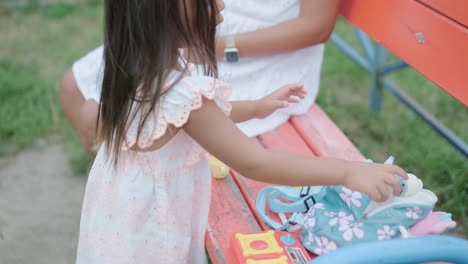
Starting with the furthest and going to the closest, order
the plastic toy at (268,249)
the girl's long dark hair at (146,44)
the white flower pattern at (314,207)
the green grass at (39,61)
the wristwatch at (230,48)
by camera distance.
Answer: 1. the green grass at (39,61)
2. the wristwatch at (230,48)
3. the white flower pattern at (314,207)
4. the plastic toy at (268,249)
5. the girl's long dark hair at (146,44)

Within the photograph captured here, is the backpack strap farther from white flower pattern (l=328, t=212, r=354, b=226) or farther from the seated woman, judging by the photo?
the seated woman

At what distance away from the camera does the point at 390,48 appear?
186 centimetres

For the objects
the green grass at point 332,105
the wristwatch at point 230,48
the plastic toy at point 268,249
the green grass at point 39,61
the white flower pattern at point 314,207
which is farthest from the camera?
the green grass at point 39,61

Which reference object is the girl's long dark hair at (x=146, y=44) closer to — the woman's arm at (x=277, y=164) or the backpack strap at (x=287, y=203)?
the woman's arm at (x=277, y=164)

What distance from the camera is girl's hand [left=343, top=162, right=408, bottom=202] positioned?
1303mm

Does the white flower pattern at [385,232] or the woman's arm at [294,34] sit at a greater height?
the woman's arm at [294,34]

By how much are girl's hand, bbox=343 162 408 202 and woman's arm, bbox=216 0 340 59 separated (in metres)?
Result: 0.70

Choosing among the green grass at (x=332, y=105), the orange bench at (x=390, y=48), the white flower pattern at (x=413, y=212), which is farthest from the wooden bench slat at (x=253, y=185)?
the green grass at (x=332, y=105)

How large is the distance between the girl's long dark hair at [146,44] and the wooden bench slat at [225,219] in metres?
0.35

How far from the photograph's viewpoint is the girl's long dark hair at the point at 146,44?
1.30 m

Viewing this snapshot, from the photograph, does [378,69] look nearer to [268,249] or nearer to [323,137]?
[323,137]

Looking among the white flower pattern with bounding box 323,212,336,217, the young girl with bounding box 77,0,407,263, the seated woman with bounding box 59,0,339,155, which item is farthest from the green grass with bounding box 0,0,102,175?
the white flower pattern with bounding box 323,212,336,217

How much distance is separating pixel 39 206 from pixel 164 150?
50.4 inches

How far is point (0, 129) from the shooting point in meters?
2.93
